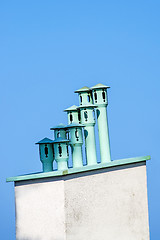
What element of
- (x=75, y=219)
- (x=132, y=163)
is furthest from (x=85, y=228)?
(x=132, y=163)

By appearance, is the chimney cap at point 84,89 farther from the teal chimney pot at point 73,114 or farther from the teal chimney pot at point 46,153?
the teal chimney pot at point 46,153

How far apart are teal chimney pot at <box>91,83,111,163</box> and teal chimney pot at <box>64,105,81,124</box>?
291 mm

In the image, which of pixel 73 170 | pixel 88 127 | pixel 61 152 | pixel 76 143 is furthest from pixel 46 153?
pixel 88 127

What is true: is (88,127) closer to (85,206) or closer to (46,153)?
(46,153)

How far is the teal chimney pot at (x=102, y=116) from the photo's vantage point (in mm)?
8637

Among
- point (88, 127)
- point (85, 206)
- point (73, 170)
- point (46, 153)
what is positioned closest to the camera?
point (73, 170)

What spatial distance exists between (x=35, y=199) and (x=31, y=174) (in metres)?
0.31

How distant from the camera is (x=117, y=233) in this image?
843 cm

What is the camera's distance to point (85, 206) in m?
7.90

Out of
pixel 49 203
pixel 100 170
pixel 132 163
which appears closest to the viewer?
pixel 49 203

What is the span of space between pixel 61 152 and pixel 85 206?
73 centimetres

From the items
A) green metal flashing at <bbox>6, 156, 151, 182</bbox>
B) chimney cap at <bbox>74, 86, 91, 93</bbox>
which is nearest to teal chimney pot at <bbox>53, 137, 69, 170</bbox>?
green metal flashing at <bbox>6, 156, 151, 182</bbox>

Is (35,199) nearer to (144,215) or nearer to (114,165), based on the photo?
(114,165)

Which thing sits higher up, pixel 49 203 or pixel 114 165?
pixel 114 165
